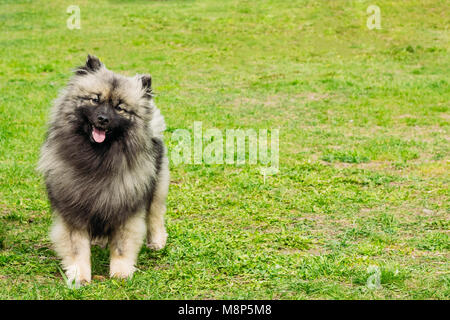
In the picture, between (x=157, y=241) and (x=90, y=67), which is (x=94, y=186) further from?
(x=157, y=241)

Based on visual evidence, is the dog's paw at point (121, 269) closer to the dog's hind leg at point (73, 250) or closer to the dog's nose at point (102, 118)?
the dog's hind leg at point (73, 250)

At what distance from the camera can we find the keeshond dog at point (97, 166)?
180 inches

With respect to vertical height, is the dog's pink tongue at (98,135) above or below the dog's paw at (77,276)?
above

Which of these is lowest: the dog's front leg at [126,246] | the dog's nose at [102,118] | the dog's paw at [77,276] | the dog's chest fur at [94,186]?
the dog's paw at [77,276]

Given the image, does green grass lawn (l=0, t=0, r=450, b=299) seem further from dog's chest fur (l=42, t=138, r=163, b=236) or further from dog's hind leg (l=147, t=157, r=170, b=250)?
dog's chest fur (l=42, t=138, r=163, b=236)

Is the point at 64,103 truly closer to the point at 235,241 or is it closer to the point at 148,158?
the point at 148,158

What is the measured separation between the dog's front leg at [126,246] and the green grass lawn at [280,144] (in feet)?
0.63

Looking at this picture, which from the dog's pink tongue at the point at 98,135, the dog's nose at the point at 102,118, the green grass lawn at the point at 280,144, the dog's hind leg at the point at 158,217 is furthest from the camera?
the dog's hind leg at the point at 158,217

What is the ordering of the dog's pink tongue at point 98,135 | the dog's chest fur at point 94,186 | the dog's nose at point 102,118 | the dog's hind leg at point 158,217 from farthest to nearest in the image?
the dog's hind leg at point 158,217 → the dog's chest fur at point 94,186 → the dog's pink tongue at point 98,135 → the dog's nose at point 102,118

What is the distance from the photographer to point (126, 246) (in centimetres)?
478

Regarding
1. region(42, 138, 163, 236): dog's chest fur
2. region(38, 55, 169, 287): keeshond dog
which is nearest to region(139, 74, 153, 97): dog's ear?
region(38, 55, 169, 287): keeshond dog

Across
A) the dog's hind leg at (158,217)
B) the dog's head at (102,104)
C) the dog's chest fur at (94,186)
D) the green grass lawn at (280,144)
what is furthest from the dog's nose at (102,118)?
the green grass lawn at (280,144)

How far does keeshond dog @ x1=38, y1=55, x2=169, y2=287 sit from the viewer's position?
4574 mm

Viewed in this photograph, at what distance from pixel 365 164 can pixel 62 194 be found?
513 cm
